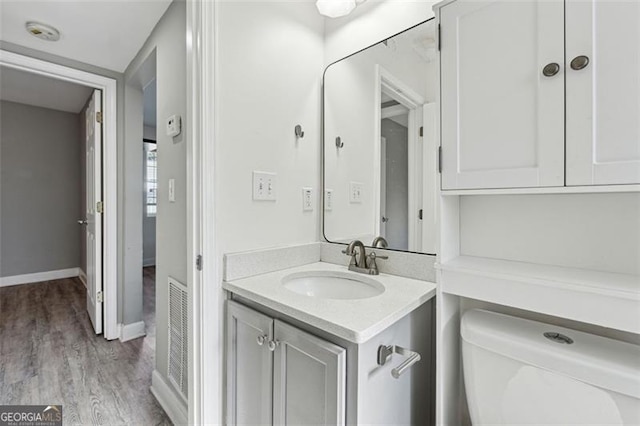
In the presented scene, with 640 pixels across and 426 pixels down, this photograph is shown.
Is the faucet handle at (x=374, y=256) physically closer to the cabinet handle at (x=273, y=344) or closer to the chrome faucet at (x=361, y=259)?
the chrome faucet at (x=361, y=259)

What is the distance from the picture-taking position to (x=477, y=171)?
0.90 metres

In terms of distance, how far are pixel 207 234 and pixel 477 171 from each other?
0.97 m

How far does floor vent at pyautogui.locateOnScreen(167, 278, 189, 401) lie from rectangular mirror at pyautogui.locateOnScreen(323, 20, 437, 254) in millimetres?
813

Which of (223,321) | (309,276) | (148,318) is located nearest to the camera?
(223,321)

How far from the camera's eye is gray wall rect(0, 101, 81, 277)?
12.4 ft

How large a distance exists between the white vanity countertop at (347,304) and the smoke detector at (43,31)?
2.04 metres

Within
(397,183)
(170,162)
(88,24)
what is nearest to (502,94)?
(397,183)

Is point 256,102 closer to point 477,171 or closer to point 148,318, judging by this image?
point 477,171

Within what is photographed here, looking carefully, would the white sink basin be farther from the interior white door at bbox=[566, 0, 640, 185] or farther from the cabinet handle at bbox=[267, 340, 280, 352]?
the interior white door at bbox=[566, 0, 640, 185]

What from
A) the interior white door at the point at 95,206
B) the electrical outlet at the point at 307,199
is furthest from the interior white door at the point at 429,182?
the interior white door at the point at 95,206

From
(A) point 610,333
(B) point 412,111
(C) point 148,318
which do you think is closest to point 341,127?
(B) point 412,111

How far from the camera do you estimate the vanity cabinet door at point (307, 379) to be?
0.80 meters

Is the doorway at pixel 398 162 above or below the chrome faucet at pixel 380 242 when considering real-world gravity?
above

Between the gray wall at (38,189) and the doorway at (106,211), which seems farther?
the gray wall at (38,189)
